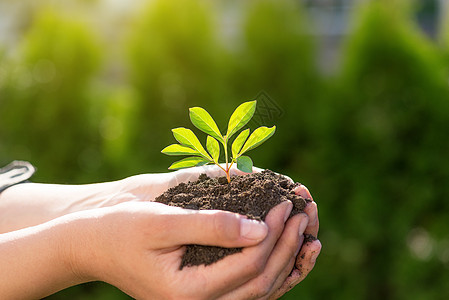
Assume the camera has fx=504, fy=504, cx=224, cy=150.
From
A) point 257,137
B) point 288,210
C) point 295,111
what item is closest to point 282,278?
point 288,210

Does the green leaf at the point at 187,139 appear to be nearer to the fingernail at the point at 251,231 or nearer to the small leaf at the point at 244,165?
the small leaf at the point at 244,165

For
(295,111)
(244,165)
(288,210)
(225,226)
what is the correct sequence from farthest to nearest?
1. (295,111)
2. (244,165)
3. (288,210)
4. (225,226)

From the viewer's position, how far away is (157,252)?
129cm

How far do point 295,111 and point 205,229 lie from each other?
7.83ft

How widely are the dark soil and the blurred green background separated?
1.71m

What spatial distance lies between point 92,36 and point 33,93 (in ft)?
2.06

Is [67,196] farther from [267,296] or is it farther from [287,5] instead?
[287,5]

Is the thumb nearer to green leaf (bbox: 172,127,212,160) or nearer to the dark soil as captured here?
the dark soil

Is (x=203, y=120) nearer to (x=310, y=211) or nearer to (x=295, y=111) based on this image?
(x=310, y=211)

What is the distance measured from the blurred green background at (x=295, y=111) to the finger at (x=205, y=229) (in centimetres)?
198

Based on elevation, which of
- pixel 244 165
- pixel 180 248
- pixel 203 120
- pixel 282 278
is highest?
pixel 203 120

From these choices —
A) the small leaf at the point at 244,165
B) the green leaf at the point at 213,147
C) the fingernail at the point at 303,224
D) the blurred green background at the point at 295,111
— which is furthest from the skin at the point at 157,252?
the blurred green background at the point at 295,111

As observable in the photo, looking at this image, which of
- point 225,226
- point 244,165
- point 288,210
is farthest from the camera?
point 244,165

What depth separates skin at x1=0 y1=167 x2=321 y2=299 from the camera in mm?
1254
